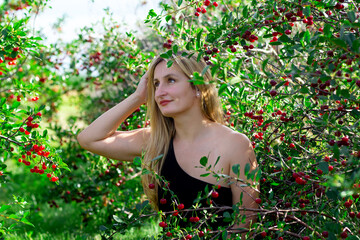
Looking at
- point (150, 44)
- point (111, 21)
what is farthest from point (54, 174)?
point (150, 44)

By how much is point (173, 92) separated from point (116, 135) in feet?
2.00

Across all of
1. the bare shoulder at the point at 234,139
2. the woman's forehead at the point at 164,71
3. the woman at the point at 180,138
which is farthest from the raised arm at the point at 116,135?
the bare shoulder at the point at 234,139

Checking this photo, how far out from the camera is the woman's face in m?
2.70

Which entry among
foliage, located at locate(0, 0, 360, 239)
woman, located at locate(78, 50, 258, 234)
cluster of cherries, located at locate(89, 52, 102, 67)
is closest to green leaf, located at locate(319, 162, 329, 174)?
foliage, located at locate(0, 0, 360, 239)

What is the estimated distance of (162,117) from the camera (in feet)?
9.75

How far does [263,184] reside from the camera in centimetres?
265

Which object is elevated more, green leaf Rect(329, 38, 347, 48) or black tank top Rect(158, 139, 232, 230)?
green leaf Rect(329, 38, 347, 48)

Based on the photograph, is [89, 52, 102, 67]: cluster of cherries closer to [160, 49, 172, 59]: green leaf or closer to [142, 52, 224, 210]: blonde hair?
[142, 52, 224, 210]: blonde hair

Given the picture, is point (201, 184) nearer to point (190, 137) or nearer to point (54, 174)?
point (190, 137)

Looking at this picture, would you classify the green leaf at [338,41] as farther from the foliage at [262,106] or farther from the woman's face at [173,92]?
the woman's face at [173,92]

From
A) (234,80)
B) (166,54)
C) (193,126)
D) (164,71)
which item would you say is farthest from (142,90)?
(234,80)

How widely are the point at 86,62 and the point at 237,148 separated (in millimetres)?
3179

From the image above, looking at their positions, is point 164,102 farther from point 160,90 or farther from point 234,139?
point 234,139

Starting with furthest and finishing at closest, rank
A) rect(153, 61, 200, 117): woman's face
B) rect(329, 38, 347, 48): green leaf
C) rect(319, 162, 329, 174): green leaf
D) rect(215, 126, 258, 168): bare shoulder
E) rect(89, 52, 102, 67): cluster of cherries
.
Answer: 1. rect(89, 52, 102, 67): cluster of cherries
2. rect(153, 61, 200, 117): woman's face
3. rect(215, 126, 258, 168): bare shoulder
4. rect(319, 162, 329, 174): green leaf
5. rect(329, 38, 347, 48): green leaf
